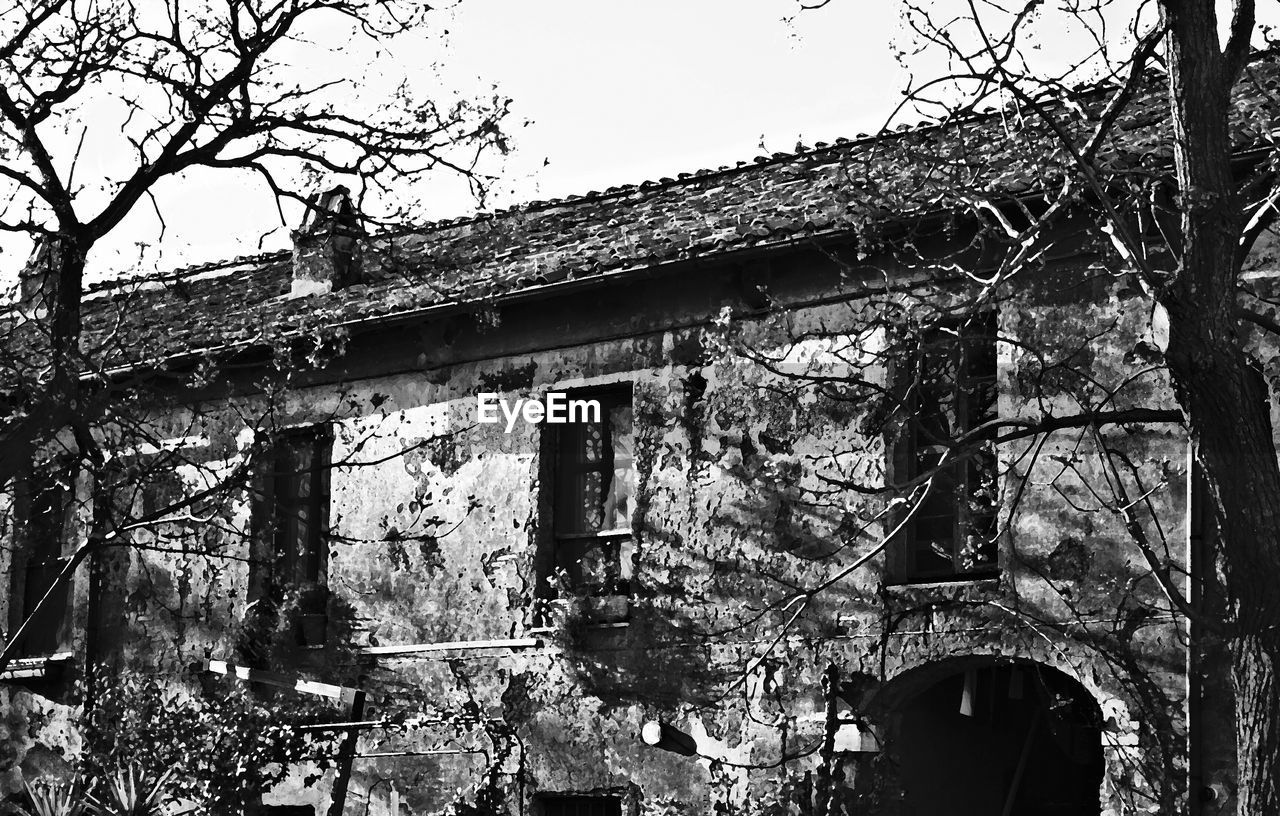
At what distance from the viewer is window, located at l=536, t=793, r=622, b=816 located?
15.9 metres

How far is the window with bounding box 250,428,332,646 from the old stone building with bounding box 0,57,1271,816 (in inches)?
1.6

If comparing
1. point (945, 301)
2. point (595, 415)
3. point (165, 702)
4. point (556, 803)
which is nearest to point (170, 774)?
point (165, 702)

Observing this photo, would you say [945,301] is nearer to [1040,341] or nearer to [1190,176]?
[1040,341]

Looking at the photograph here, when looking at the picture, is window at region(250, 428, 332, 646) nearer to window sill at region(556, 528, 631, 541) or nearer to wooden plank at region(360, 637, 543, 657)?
wooden plank at region(360, 637, 543, 657)

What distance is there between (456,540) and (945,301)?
5.27 meters

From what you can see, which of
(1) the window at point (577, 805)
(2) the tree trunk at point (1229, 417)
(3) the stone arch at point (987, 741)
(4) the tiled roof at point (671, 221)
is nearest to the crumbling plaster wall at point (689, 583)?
(1) the window at point (577, 805)

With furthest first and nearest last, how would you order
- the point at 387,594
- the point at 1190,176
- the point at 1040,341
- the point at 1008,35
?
1. the point at 387,594
2. the point at 1040,341
3. the point at 1008,35
4. the point at 1190,176

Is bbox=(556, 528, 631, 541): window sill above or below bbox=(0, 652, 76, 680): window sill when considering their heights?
above

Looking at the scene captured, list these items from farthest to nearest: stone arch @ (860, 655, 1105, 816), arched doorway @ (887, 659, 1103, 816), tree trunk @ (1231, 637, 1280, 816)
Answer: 1. arched doorway @ (887, 659, 1103, 816)
2. stone arch @ (860, 655, 1105, 816)
3. tree trunk @ (1231, 637, 1280, 816)

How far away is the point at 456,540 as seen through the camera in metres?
17.2

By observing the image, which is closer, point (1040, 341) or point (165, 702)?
point (1040, 341)

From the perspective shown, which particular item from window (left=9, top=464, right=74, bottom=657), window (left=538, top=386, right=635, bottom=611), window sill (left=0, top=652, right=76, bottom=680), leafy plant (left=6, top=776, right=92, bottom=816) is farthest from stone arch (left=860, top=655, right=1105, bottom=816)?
window (left=9, top=464, right=74, bottom=657)

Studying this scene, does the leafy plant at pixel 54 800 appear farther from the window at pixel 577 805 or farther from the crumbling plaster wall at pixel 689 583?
the window at pixel 577 805

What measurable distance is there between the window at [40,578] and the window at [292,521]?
3.05m
